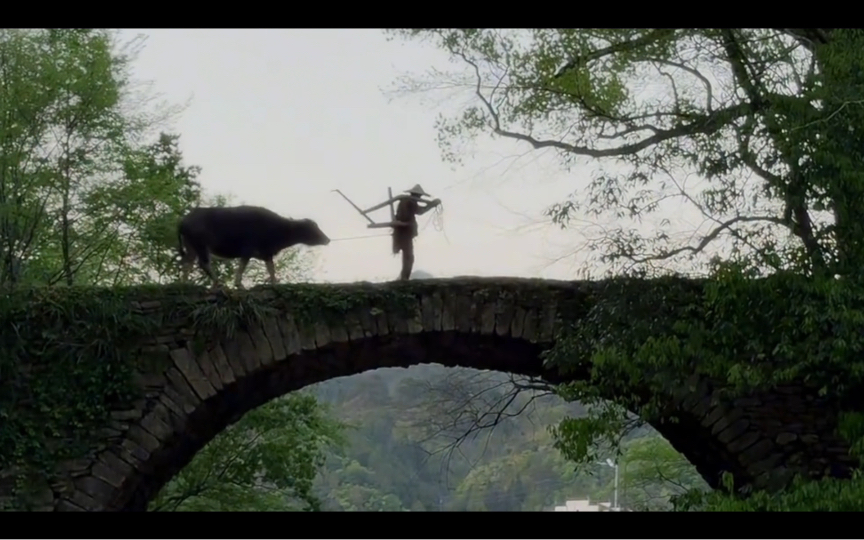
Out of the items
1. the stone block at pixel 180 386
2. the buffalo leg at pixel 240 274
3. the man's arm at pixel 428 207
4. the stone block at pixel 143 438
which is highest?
the man's arm at pixel 428 207

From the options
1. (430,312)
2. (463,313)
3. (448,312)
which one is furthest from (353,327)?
(463,313)

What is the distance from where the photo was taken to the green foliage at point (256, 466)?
37.2 feet

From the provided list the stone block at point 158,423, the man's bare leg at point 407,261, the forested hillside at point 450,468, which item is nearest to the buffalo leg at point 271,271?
the man's bare leg at point 407,261

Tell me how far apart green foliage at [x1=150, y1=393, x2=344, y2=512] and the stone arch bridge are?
9.24 ft

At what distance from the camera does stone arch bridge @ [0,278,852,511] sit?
7.92 meters

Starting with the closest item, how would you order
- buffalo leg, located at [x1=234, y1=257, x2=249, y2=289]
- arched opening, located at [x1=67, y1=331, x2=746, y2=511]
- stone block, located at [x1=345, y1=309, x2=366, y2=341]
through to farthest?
arched opening, located at [x1=67, y1=331, x2=746, y2=511], stone block, located at [x1=345, y1=309, x2=366, y2=341], buffalo leg, located at [x1=234, y1=257, x2=249, y2=289]

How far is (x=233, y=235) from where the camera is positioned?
870 cm

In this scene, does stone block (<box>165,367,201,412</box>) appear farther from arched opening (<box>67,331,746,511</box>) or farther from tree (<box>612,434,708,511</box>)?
tree (<box>612,434,708,511</box>)

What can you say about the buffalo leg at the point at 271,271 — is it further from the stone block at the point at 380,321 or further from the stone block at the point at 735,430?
the stone block at the point at 735,430

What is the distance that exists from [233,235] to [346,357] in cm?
125

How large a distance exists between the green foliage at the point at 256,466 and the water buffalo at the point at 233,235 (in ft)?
9.65

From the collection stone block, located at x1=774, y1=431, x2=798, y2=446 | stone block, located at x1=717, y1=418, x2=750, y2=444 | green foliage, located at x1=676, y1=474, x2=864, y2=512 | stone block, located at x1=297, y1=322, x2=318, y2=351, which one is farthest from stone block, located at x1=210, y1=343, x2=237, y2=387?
stone block, located at x1=774, y1=431, x2=798, y2=446

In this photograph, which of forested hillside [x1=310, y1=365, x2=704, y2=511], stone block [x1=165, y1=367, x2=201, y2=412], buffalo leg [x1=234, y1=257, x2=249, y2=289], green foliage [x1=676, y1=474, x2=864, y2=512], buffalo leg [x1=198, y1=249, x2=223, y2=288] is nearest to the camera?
green foliage [x1=676, y1=474, x2=864, y2=512]

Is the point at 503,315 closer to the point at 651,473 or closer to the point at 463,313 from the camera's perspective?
the point at 463,313
